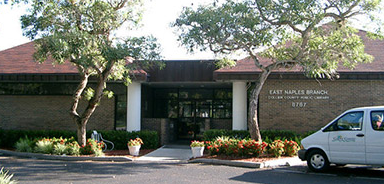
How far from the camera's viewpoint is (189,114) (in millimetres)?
20047

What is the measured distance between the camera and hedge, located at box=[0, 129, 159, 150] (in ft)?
52.1

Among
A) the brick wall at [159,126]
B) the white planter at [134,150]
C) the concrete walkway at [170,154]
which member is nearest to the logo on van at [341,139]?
the concrete walkway at [170,154]

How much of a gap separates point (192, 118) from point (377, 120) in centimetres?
Result: 1208

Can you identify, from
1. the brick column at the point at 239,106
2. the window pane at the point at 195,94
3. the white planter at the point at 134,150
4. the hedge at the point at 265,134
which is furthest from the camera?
the window pane at the point at 195,94

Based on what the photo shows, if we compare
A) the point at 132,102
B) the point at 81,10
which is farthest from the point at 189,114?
the point at 81,10

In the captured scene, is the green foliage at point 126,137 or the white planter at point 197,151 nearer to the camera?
the white planter at point 197,151

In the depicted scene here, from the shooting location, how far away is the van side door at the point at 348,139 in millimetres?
9160

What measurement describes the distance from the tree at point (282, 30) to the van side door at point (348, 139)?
2.63 m

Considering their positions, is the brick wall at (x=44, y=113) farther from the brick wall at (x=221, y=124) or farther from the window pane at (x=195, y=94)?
the brick wall at (x=221, y=124)

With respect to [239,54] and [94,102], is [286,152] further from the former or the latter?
[94,102]

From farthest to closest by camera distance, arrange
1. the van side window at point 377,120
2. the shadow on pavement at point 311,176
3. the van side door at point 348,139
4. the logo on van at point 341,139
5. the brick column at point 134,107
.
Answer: the brick column at point 134,107
the logo on van at point 341,139
the van side door at point 348,139
the van side window at point 377,120
the shadow on pavement at point 311,176

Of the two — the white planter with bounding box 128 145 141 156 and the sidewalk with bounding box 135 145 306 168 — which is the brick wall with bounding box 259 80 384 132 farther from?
the white planter with bounding box 128 145 141 156

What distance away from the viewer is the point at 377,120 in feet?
29.5

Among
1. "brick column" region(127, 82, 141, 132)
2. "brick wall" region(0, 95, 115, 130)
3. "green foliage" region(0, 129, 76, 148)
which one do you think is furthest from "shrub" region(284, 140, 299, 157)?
"green foliage" region(0, 129, 76, 148)
